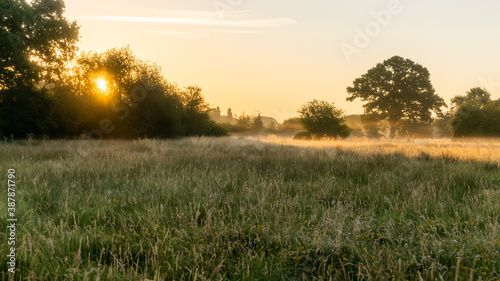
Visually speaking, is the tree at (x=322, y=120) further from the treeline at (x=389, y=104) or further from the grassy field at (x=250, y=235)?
the grassy field at (x=250, y=235)

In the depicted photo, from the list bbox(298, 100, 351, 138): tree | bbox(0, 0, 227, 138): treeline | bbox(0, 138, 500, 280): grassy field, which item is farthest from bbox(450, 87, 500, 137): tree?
bbox(0, 138, 500, 280): grassy field

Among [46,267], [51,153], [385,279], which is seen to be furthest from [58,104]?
[385,279]

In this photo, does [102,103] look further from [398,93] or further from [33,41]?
[398,93]

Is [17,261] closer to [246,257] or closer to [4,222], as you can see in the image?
[4,222]

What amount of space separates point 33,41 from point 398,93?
39.9 metres

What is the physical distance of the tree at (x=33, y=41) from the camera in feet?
61.7

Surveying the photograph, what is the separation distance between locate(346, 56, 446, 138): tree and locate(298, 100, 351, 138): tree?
4200 millimetres

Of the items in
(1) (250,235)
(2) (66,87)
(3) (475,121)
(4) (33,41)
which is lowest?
(1) (250,235)

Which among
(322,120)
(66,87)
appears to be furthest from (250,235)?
(322,120)

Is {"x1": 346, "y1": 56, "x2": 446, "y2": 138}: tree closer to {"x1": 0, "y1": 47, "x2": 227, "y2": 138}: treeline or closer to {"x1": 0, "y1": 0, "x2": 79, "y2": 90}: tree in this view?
{"x1": 0, "y1": 47, "x2": 227, "y2": 138}: treeline

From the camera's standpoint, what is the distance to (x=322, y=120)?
40812 millimetres

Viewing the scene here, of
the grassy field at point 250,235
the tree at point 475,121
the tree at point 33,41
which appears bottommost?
the grassy field at point 250,235

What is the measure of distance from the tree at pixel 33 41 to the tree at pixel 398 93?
35589mm

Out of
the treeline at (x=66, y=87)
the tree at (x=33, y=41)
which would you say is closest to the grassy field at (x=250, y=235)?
the treeline at (x=66, y=87)
